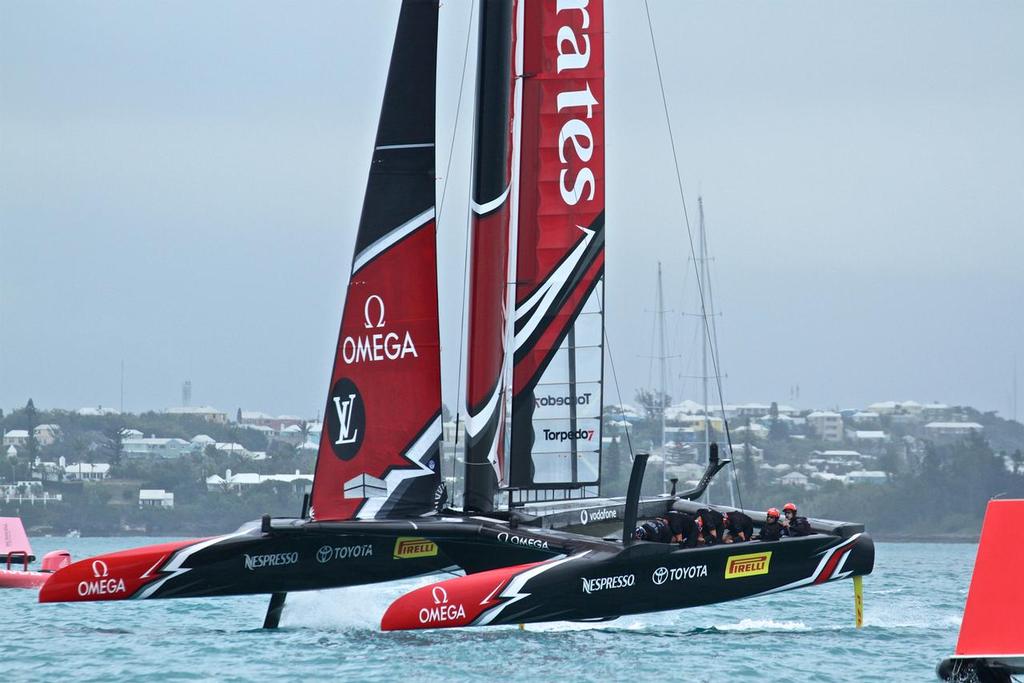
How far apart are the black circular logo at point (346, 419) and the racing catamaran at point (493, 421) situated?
0.06ft

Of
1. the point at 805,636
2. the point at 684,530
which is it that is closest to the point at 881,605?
the point at 805,636

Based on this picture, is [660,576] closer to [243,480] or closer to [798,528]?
[798,528]

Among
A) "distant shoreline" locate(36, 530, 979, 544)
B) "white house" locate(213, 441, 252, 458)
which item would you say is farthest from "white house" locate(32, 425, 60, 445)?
"distant shoreline" locate(36, 530, 979, 544)

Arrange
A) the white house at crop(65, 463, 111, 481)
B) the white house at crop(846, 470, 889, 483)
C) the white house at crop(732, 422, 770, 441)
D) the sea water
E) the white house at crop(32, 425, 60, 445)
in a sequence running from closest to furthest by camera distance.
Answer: the sea water < the white house at crop(846, 470, 889, 483) < the white house at crop(65, 463, 111, 481) < the white house at crop(732, 422, 770, 441) < the white house at crop(32, 425, 60, 445)

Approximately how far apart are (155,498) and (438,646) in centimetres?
6204

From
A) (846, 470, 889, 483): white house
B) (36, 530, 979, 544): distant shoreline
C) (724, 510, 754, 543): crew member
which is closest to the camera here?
(724, 510, 754, 543): crew member

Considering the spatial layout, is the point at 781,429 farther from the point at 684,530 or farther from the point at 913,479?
the point at 684,530

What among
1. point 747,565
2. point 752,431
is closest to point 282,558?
point 747,565

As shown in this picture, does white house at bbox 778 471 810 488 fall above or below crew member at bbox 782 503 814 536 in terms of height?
above

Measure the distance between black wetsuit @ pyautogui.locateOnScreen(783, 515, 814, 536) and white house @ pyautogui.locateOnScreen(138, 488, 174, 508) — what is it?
200 feet

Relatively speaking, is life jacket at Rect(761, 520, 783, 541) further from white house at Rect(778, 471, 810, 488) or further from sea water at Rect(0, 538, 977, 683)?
white house at Rect(778, 471, 810, 488)

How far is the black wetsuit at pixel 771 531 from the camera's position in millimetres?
13195

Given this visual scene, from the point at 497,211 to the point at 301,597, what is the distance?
12.5 feet

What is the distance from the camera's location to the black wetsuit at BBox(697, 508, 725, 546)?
13.2 meters
